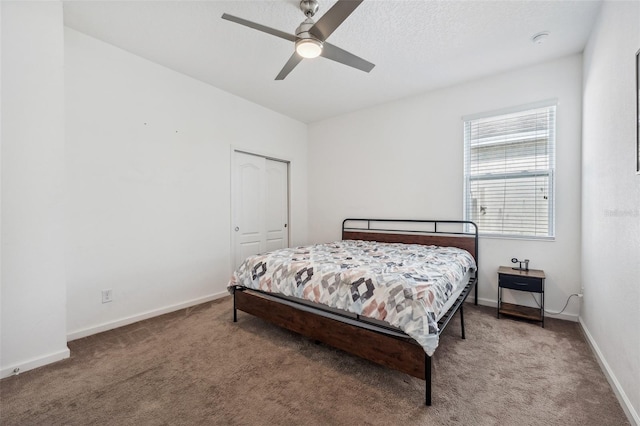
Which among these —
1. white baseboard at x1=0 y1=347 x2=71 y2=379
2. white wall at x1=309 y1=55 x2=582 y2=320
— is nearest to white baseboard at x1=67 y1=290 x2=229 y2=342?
white baseboard at x1=0 y1=347 x2=71 y2=379

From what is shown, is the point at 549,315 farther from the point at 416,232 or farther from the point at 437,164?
the point at 437,164

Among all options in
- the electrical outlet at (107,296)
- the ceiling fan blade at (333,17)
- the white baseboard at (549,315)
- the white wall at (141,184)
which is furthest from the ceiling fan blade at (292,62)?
the white baseboard at (549,315)

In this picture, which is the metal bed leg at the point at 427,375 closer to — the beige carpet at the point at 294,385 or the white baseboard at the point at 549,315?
the beige carpet at the point at 294,385

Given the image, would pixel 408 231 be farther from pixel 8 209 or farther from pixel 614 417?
pixel 8 209

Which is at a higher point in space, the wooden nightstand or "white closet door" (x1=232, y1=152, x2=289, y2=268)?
"white closet door" (x1=232, y1=152, x2=289, y2=268)

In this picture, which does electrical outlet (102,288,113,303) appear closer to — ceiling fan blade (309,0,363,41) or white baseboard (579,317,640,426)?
ceiling fan blade (309,0,363,41)

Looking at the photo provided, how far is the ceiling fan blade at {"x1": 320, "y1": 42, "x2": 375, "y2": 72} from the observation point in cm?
216

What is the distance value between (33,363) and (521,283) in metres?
4.40

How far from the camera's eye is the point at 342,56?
7.53ft

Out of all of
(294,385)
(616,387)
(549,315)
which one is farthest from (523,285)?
(294,385)

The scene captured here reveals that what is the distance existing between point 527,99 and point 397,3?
2078mm

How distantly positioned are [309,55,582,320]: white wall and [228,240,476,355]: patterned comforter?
833mm

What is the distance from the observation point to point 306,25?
199cm

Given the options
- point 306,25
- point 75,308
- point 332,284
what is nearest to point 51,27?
point 306,25
